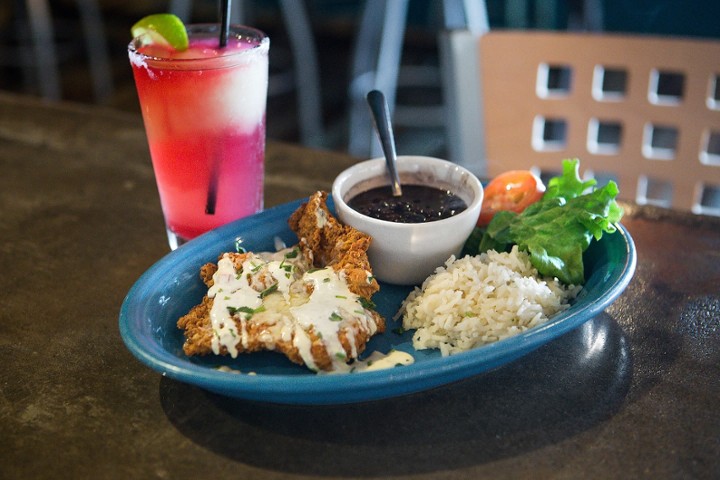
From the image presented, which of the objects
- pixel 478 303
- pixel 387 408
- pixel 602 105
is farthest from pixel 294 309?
pixel 602 105

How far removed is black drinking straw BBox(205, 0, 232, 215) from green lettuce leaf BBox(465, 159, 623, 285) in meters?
0.63

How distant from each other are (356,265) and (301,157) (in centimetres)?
95

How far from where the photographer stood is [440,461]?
1137mm

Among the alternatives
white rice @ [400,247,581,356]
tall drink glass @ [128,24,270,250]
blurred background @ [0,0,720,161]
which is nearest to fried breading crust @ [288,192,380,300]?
white rice @ [400,247,581,356]

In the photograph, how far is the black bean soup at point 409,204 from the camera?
5.06 ft

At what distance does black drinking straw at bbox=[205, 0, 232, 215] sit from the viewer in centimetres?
160

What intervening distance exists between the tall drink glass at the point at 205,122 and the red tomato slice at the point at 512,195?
544mm

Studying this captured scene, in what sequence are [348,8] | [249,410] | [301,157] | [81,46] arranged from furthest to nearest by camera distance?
1. [81,46]
2. [348,8]
3. [301,157]
4. [249,410]

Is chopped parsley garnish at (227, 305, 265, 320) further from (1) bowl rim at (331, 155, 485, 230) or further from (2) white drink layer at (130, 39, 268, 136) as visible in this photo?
(2) white drink layer at (130, 39, 268, 136)

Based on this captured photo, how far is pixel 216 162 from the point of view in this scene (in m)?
1.69

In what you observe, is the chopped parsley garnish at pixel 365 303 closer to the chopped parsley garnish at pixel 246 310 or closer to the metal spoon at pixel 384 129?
the chopped parsley garnish at pixel 246 310

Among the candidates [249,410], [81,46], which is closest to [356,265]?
[249,410]

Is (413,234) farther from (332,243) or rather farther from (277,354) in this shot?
(277,354)

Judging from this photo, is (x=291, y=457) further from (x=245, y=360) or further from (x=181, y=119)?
(x=181, y=119)
